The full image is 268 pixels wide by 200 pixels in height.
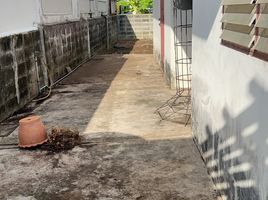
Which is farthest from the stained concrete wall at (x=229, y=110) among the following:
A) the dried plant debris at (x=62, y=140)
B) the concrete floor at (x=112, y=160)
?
the dried plant debris at (x=62, y=140)

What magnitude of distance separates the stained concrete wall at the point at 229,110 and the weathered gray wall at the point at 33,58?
400 cm

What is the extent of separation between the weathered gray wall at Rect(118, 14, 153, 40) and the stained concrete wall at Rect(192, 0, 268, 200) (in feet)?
65.9

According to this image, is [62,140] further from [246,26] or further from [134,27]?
[134,27]

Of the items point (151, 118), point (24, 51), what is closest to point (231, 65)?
point (151, 118)

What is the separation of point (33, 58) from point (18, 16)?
3.83 ft

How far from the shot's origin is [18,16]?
323 inches

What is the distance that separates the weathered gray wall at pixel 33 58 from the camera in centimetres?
728

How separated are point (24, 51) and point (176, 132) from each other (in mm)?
4342

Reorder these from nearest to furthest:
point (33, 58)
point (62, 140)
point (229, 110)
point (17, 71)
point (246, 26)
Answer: point (246, 26) < point (229, 110) < point (62, 140) < point (17, 71) < point (33, 58)

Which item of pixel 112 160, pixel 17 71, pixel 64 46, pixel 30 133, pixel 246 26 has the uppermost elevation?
pixel 246 26

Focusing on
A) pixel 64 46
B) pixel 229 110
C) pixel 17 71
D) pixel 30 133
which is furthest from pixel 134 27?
pixel 229 110

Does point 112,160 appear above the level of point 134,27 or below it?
below

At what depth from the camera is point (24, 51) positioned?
27.3ft

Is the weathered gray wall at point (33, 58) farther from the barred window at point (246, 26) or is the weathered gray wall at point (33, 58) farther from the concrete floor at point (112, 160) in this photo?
the barred window at point (246, 26)
